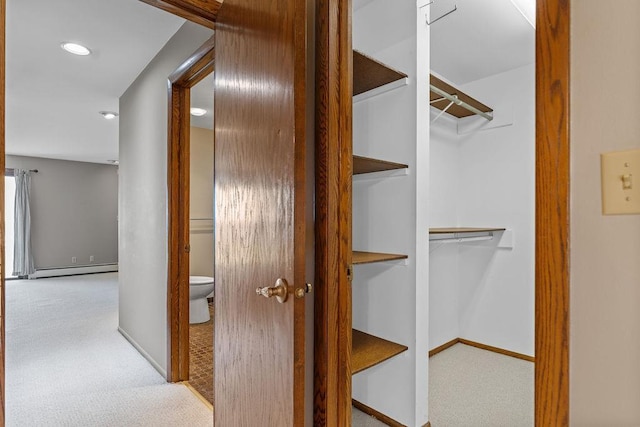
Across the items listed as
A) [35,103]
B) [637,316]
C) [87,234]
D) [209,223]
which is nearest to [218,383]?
[637,316]

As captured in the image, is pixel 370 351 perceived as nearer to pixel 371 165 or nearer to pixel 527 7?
pixel 371 165

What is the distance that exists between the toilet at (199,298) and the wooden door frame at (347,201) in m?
2.53

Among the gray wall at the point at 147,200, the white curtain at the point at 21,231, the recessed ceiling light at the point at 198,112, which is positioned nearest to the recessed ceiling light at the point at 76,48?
the gray wall at the point at 147,200

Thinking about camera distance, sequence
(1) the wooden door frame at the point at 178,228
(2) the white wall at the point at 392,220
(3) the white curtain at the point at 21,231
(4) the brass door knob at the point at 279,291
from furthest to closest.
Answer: (3) the white curtain at the point at 21,231 → (1) the wooden door frame at the point at 178,228 → (2) the white wall at the point at 392,220 → (4) the brass door knob at the point at 279,291

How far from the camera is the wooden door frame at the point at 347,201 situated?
2.11 feet

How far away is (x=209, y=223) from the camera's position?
4598 millimetres

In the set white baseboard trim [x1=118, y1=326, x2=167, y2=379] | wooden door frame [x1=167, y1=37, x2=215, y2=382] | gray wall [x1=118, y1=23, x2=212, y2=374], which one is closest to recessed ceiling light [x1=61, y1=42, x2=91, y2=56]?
gray wall [x1=118, y1=23, x2=212, y2=374]

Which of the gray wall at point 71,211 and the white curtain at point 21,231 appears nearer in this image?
the white curtain at point 21,231

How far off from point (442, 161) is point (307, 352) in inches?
89.6

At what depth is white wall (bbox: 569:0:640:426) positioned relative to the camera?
58cm

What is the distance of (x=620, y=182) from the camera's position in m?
0.59

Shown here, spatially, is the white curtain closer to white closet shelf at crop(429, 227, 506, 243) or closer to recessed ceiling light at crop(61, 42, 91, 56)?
recessed ceiling light at crop(61, 42, 91, 56)

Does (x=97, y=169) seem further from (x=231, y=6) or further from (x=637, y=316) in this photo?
(x=637, y=316)

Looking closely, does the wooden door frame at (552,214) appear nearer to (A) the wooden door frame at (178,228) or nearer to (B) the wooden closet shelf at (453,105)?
(B) the wooden closet shelf at (453,105)
